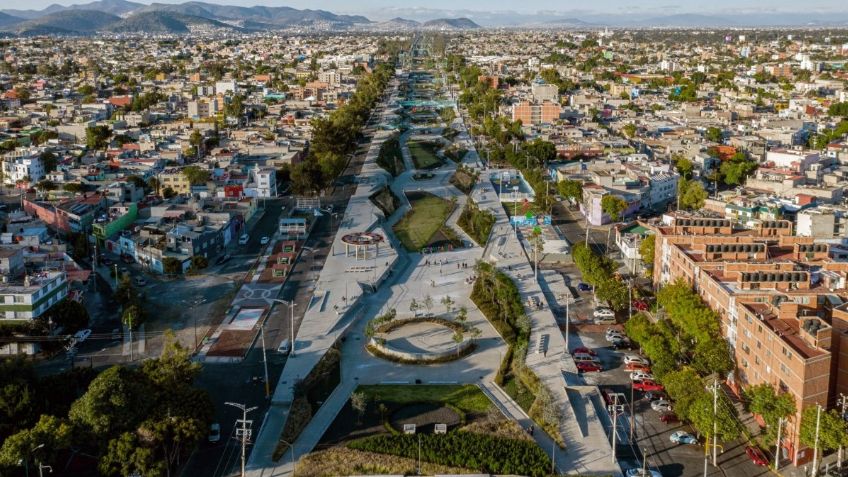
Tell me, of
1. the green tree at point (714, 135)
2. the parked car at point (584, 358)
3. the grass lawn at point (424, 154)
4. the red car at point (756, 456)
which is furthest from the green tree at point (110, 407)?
the green tree at point (714, 135)

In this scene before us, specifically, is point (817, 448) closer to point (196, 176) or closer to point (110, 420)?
point (110, 420)

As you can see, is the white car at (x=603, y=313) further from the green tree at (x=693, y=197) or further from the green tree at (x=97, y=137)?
the green tree at (x=97, y=137)

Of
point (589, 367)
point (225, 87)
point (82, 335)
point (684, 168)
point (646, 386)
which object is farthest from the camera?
point (225, 87)

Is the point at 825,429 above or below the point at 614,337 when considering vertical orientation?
above

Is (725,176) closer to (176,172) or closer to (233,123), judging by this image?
(176,172)

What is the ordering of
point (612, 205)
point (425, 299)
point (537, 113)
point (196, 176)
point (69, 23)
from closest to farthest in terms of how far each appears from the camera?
point (425, 299) < point (612, 205) < point (196, 176) < point (537, 113) < point (69, 23)

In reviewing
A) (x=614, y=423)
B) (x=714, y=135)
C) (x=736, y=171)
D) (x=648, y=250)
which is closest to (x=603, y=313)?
(x=648, y=250)

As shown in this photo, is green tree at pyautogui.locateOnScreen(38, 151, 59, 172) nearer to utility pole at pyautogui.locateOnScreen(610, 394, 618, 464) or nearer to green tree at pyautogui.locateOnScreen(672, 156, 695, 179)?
green tree at pyautogui.locateOnScreen(672, 156, 695, 179)

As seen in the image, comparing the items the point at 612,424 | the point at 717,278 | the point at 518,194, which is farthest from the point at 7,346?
the point at 518,194
